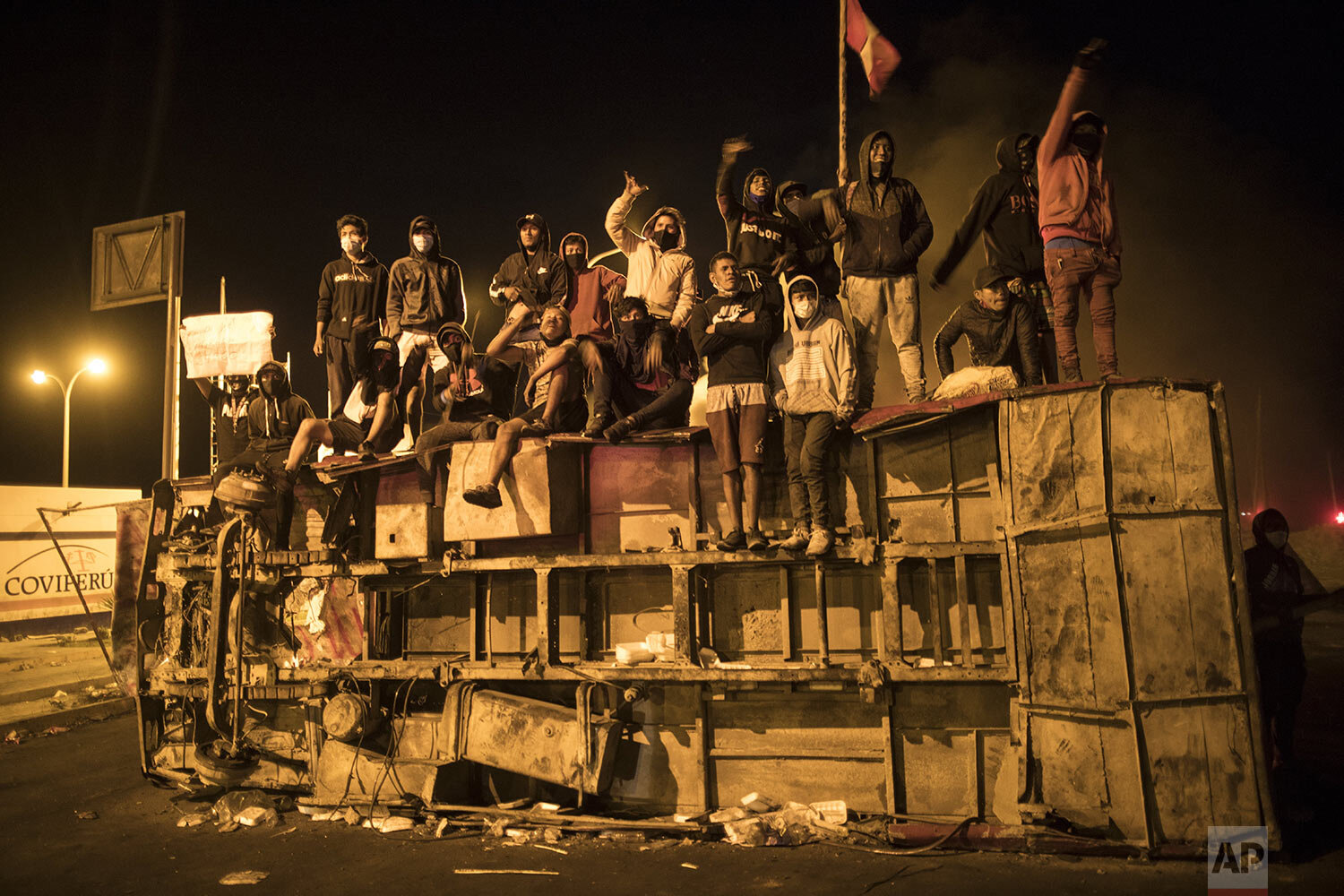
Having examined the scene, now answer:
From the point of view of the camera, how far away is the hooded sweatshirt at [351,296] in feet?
32.2

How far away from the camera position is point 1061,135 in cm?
682

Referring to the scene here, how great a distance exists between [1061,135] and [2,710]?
16.0m

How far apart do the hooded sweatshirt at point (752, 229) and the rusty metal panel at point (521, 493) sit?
8.65ft

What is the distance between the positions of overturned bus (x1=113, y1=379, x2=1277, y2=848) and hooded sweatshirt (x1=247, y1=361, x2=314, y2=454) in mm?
992

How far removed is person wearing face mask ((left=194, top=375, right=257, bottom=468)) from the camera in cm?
959

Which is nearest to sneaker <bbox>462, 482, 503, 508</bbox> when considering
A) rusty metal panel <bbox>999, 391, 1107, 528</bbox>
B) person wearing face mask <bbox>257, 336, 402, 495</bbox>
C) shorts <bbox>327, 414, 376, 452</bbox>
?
person wearing face mask <bbox>257, 336, 402, 495</bbox>

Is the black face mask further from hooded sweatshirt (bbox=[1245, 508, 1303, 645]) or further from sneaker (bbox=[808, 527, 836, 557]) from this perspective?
hooded sweatshirt (bbox=[1245, 508, 1303, 645])

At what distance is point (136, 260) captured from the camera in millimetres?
12641

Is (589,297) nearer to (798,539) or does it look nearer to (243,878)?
(798,539)

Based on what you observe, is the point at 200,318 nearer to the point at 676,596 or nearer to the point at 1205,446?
the point at 676,596

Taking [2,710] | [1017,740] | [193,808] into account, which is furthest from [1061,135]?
[2,710]

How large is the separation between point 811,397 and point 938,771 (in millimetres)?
3188

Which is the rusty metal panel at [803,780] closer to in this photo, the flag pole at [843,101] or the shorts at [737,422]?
the shorts at [737,422]

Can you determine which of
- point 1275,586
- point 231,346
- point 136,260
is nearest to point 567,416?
point 231,346
